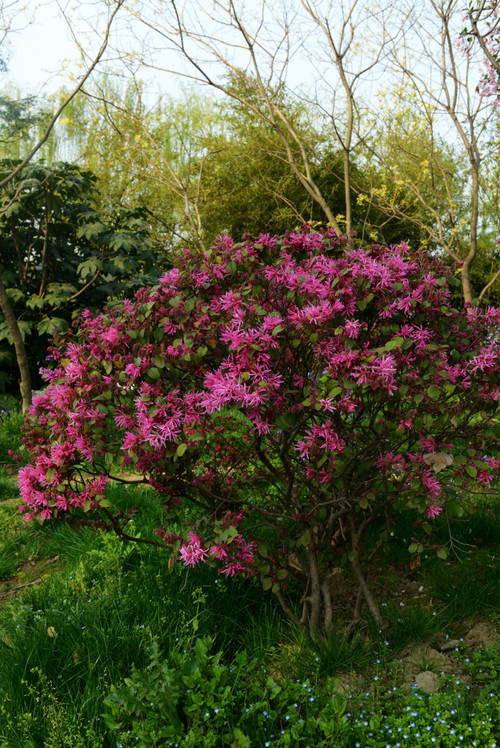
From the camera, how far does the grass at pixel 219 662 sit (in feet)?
6.93

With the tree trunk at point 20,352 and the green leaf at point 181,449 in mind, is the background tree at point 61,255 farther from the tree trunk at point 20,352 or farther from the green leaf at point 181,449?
the green leaf at point 181,449

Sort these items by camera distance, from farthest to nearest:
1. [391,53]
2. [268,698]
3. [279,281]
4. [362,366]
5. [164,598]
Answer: [391,53]
[164,598]
[279,281]
[268,698]
[362,366]

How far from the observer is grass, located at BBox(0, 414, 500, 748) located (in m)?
2.11

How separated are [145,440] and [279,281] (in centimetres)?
84

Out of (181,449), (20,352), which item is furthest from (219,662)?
(20,352)

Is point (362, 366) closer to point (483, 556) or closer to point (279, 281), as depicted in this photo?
point (279, 281)

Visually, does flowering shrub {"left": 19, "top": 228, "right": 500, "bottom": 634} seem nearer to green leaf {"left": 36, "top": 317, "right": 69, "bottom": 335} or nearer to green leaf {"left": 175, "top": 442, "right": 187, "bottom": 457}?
green leaf {"left": 175, "top": 442, "right": 187, "bottom": 457}

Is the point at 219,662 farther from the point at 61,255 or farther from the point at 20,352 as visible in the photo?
the point at 61,255

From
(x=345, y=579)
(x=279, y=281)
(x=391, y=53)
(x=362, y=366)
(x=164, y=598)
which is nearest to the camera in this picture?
(x=362, y=366)

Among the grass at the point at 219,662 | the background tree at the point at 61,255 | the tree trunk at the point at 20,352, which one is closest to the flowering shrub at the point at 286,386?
the grass at the point at 219,662

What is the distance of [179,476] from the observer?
258cm

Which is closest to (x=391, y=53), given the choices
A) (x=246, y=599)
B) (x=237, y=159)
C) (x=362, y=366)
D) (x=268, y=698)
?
(x=362, y=366)

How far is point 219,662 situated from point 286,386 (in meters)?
1.26

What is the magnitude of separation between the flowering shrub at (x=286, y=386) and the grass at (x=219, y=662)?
23 centimetres
